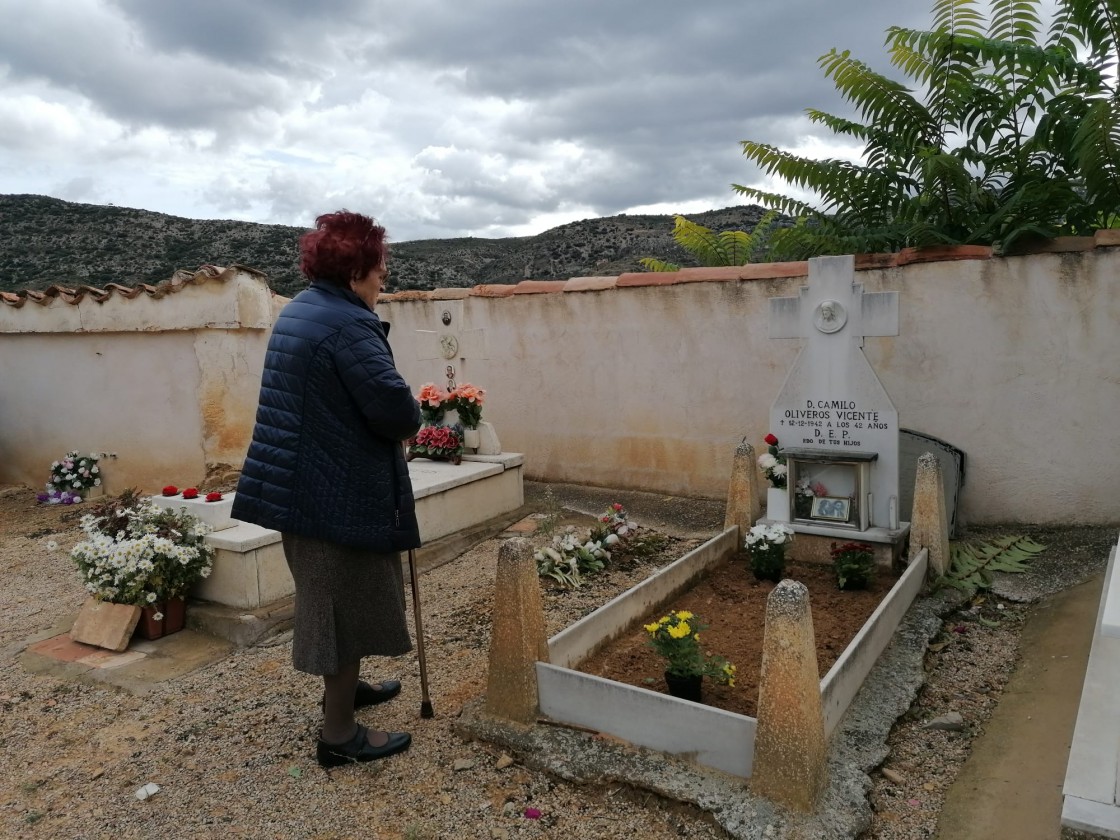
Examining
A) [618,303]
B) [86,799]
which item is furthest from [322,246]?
[618,303]

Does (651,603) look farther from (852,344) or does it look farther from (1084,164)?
(1084,164)

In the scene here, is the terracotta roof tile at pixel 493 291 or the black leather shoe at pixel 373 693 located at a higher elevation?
the terracotta roof tile at pixel 493 291

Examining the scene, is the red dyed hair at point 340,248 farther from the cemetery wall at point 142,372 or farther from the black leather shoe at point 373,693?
the cemetery wall at point 142,372

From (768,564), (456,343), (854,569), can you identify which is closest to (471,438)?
(456,343)

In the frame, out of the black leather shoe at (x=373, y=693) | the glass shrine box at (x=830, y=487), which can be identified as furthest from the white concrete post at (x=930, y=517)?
the black leather shoe at (x=373, y=693)

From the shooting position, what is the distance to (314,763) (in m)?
2.87

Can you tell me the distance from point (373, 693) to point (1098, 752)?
2.66 metres

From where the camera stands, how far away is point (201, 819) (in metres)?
2.59

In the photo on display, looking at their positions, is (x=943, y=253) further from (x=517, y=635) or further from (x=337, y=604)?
(x=337, y=604)

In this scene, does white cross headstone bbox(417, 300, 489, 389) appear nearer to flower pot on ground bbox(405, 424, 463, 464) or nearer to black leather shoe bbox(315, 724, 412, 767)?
flower pot on ground bbox(405, 424, 463, 464)

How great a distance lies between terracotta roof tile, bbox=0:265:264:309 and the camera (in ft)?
23.9

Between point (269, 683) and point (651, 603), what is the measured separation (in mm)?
1878

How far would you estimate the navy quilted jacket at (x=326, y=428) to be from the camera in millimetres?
2541

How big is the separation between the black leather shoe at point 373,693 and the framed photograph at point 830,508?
2.71m
